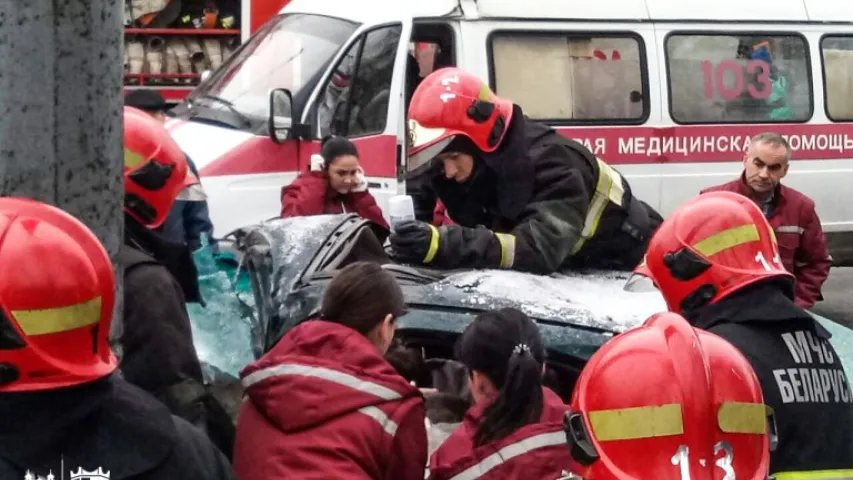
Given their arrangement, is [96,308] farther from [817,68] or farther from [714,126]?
[817,68]

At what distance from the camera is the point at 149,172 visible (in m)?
3.69

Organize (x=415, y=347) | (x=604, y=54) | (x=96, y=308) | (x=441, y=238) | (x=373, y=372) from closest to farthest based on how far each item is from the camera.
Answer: (x=96, y=308), (x=373, y=372), (x=415, y=347), (x=441, y=238), (x=604, y=54)

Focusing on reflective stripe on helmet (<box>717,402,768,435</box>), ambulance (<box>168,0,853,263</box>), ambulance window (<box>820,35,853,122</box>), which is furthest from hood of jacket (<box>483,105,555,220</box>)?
ambulance window (<box>820,35,853,122</box>)

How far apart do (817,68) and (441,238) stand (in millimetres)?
6062

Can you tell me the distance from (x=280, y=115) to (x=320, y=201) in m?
1.77

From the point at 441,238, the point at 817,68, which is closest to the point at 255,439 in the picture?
the point at 441,238

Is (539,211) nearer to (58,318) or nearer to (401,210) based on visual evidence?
(401,210)

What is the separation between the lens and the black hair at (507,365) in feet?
9.89

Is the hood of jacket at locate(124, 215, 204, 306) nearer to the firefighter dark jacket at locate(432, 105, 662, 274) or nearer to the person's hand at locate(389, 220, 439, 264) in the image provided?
the person's hand at locate(389, 220, 439, 264)

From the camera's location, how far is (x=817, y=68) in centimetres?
961

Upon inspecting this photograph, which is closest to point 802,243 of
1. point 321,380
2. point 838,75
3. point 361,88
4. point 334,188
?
point 334,188

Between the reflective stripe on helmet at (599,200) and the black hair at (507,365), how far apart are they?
150cm

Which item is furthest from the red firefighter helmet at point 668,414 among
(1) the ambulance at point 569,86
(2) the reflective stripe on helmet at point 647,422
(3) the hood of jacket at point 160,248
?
(1) the ambulance at point 569,86

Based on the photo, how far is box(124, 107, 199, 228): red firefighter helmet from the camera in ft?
12.0
